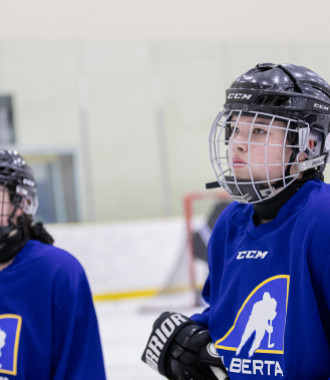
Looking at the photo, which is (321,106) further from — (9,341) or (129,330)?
(129,330)

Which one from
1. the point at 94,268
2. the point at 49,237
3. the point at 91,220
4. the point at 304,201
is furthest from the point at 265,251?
the point at 91,220

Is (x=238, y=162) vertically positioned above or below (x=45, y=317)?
above

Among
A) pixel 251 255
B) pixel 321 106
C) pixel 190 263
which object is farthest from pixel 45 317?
pixel 190 263

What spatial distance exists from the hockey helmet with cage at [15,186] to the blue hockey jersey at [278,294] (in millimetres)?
559

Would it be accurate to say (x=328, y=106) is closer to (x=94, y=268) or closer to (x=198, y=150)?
(x=94, y=268)

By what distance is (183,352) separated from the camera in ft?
4.00

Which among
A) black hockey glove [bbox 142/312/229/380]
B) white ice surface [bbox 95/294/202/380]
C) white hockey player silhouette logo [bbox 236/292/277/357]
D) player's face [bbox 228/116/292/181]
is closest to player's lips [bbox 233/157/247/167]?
player's face [bbox 228/116/292/181]

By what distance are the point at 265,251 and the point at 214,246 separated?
0.17 meters

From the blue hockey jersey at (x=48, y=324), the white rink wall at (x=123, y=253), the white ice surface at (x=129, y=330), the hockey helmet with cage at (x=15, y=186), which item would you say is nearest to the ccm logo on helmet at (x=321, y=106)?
the blue hockey jersey at (x=48, y=324)

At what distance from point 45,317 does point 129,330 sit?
11.2 ft

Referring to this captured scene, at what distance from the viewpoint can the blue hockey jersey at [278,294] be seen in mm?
1012

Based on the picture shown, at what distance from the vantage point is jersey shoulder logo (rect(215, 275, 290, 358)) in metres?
1.06

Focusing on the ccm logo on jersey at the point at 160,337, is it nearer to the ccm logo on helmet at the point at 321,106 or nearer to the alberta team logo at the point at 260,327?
the alberta team logo at the point at 260,327

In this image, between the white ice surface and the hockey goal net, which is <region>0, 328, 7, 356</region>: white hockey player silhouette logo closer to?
the white ice surface
